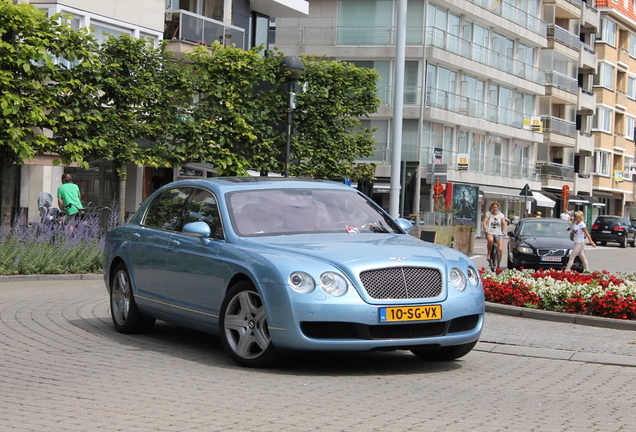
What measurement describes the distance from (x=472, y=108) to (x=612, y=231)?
10402mm

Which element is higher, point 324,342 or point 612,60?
point 612,60

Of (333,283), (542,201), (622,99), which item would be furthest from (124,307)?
(622,99)

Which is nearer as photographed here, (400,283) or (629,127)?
(400,283)

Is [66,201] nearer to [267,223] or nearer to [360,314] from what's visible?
[267,223]

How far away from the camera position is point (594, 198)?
3344 inches

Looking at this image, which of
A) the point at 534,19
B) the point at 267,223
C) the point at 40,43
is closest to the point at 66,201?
the point at 40,43

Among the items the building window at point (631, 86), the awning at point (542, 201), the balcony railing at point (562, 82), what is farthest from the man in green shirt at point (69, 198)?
the building window at point (631, 86)

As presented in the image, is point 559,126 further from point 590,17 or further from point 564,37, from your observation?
point 590,17

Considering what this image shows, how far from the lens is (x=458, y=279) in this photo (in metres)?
8.91

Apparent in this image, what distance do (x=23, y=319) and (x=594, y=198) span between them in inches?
3039

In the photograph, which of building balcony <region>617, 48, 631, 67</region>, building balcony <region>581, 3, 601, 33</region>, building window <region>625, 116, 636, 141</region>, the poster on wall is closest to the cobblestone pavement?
the poster on wall

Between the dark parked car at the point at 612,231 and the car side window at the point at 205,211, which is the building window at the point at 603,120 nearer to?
the dark parked car at the point at 612,231

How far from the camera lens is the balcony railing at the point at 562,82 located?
7456 cm

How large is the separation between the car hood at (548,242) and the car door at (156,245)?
17107 millimetres
